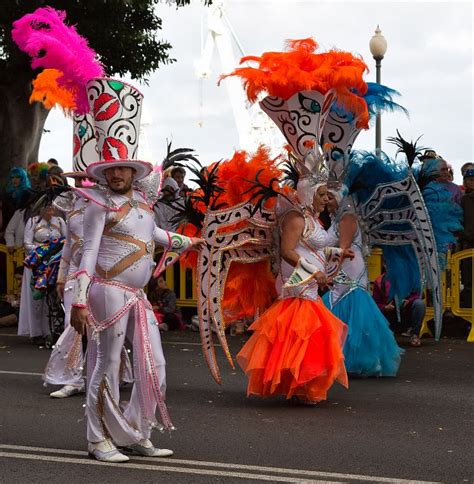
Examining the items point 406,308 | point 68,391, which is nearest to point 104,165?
point 68,391

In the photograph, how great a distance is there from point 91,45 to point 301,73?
1021cm

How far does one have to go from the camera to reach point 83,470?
7184 millimetres

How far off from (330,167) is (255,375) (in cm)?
233

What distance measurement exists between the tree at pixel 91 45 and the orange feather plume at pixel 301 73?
30.7ft

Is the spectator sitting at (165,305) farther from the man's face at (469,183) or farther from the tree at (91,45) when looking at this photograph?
the tree at (91,45)

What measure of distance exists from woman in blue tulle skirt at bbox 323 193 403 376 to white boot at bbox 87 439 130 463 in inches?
151

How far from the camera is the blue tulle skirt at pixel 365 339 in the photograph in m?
10.9

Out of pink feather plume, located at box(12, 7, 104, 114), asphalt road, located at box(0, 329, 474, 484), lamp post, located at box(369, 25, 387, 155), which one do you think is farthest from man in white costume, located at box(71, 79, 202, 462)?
lamp post, located at box(369, 25, 387, 155)

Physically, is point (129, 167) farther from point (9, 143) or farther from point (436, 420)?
point (9, 143)

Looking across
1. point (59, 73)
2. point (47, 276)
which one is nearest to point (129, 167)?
point (59, 73)

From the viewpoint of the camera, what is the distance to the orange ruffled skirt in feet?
30.3

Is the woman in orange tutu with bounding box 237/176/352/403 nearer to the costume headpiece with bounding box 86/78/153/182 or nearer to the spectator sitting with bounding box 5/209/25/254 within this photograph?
the costume headpiece with bounding box 86/78/153/182

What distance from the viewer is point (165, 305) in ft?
50.8

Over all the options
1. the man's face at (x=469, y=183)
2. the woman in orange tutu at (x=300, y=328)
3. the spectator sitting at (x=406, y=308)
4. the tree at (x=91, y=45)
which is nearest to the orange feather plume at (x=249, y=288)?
the woman in orange tutu at (x=300, y=328)
